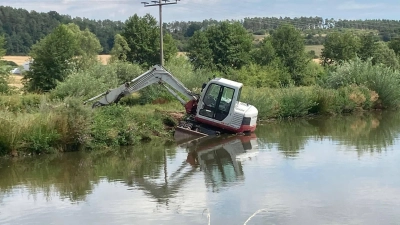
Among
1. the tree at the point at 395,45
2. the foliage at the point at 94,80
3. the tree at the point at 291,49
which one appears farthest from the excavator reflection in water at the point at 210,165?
the tree at the point at 395,45

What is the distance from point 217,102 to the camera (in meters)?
22.6

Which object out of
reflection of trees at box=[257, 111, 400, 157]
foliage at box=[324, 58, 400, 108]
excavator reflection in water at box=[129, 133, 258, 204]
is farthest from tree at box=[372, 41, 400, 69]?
excavator reflection in water at box=[129, 133, 258, 204]

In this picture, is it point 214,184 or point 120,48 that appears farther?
point 120,48

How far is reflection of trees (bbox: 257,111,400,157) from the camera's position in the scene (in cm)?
2178

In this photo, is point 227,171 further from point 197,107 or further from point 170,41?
point 170,41

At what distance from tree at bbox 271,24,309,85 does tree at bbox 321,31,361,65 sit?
8.12 m

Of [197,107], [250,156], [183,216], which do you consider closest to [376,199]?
[183,216]

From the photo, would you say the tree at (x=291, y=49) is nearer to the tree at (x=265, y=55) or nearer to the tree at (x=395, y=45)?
the tree at (x=265, y=55)

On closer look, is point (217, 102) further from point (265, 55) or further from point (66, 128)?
point (265, 55)

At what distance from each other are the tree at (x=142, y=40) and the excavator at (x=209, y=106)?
29.0 meters

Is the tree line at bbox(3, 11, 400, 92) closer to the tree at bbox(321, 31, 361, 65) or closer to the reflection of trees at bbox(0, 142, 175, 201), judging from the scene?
the tree at bbox(321, 31, 361, 65)

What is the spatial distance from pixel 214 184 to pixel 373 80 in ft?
74.9

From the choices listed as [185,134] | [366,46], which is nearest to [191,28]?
[366,46]

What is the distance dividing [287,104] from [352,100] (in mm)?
A: 5457
